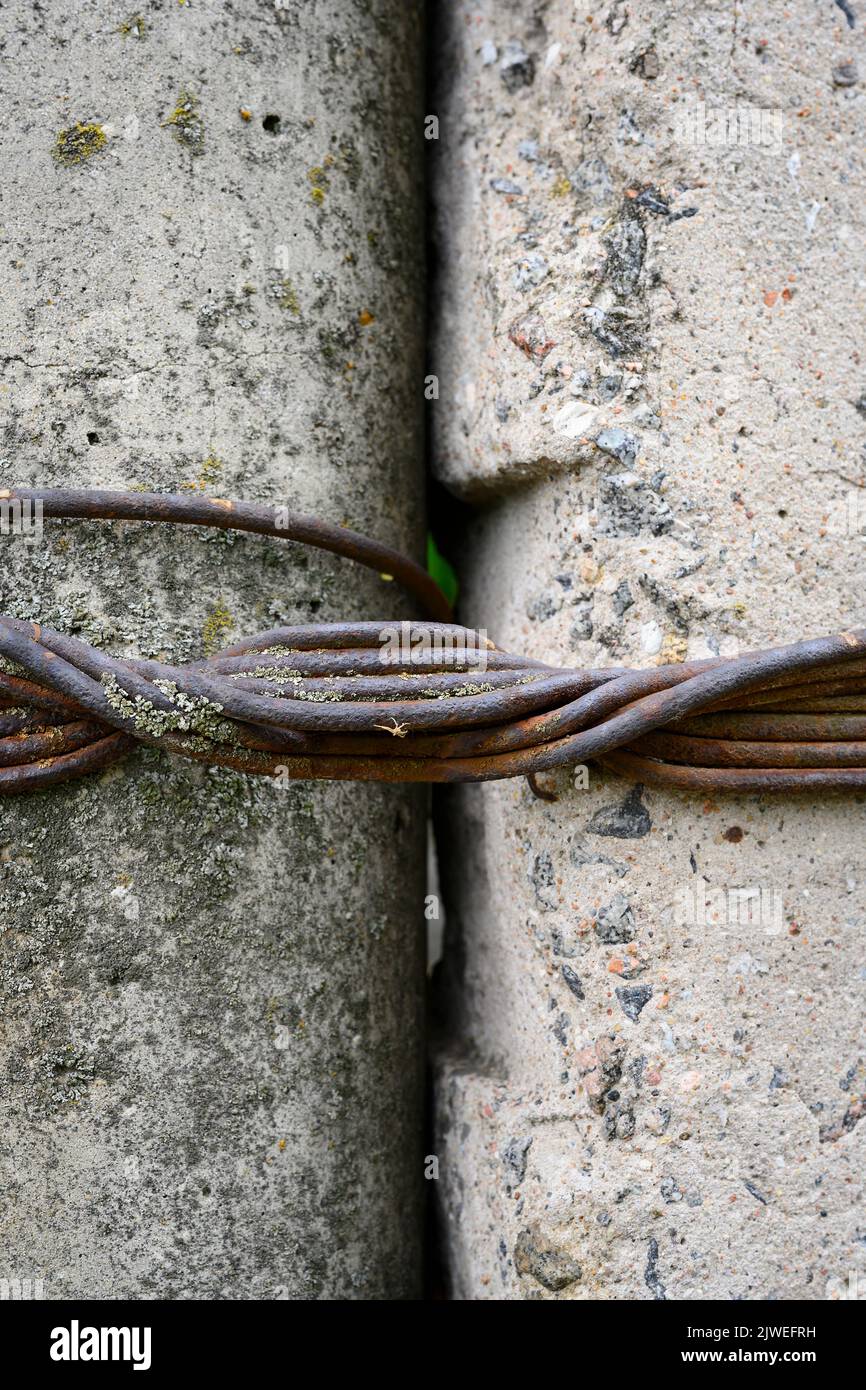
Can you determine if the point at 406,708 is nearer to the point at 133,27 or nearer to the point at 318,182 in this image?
the point at 318,182

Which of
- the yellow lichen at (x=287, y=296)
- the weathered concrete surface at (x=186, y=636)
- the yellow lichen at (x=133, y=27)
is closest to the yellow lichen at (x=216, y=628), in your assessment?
the weathered concrete surface at (x=186, y=636)

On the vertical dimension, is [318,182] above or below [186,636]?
above

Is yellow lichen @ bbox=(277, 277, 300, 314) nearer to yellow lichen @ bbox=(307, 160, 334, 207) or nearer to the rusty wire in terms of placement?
yellow lichen @ bbox=(307, 160, 334, 207)

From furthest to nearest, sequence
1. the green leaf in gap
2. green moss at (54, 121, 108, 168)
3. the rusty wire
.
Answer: the green leaf in gap < green moss at (54, 121, 108, 168) < the rusty wire

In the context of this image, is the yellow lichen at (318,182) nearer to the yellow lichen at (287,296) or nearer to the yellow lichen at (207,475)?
the yellow lichen at (287,296)

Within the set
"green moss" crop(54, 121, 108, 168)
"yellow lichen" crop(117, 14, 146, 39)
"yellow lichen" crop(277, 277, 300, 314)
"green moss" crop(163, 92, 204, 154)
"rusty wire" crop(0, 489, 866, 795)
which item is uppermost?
"yellow lichen" crop(117, 14, 146, 39)

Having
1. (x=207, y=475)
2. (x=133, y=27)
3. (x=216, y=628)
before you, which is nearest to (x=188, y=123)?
(x=133, y=27)

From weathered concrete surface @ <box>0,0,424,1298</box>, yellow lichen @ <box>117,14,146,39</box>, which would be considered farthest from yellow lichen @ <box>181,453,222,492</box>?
yellow lichen @ <box>117,14,146,39</box>

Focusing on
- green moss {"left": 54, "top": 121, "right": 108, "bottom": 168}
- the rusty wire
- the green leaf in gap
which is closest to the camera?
the rusty wire

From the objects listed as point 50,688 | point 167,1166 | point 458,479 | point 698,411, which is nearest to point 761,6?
point 698,411
